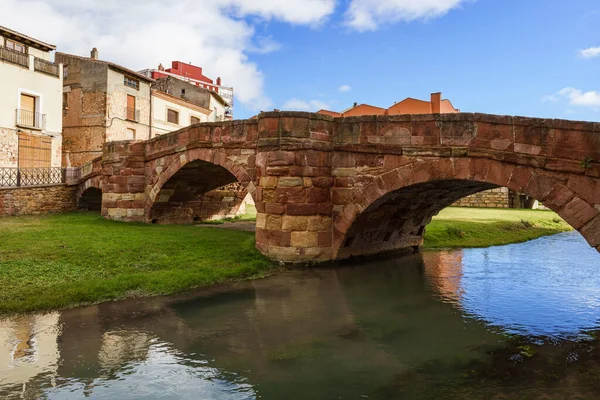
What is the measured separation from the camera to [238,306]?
25.5ft

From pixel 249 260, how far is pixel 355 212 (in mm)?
2650

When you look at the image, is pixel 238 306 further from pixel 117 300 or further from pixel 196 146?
pixel 196 146

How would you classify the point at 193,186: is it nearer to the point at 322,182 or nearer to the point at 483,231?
the point at 322,182

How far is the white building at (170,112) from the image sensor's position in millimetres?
34375

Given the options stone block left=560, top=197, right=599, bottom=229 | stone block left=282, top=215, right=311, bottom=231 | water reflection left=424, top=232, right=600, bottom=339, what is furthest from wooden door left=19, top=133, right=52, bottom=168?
stone block left=560, top=197, right=599, bottom=229

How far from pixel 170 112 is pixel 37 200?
18.2 meters

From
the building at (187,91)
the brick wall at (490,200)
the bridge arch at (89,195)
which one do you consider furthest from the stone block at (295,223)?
the building at (187,91)

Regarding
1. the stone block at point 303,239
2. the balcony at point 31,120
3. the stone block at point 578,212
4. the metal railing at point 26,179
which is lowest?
the stone block at point 303,239

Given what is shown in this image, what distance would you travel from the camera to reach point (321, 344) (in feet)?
19.9

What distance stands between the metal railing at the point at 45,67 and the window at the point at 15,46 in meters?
0.90

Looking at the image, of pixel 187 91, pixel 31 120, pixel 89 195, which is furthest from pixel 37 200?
pixel 187 91

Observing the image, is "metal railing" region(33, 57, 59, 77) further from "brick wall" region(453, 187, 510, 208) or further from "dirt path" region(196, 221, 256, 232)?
"brick wall" region(453, 187, 510, 208)

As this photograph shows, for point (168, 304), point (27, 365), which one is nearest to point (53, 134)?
point (168, 304)

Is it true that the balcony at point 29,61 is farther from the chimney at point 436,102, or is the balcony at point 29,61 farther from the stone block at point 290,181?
the chimney at point 436,102
